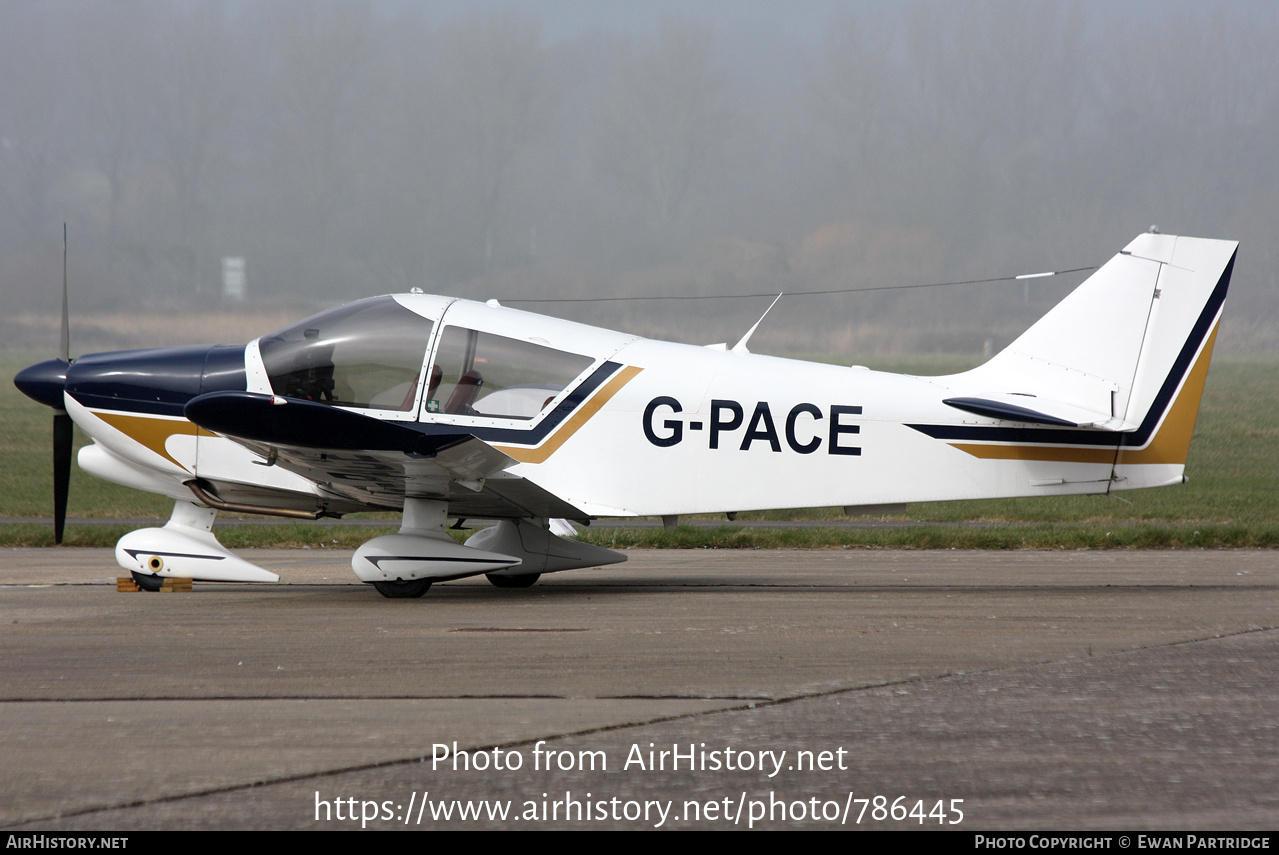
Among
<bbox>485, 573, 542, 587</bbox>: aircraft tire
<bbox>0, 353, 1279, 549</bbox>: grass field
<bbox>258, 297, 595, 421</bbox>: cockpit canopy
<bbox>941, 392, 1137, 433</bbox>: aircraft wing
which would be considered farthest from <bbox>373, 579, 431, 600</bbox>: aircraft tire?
<bbox>0, 353, 1279, 549</bbox>: grass field

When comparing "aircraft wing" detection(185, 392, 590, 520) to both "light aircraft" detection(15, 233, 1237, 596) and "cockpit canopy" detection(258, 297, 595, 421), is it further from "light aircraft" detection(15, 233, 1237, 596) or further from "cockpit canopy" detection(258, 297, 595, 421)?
"cockpit canopy" detection(258, 297, 595, 421)

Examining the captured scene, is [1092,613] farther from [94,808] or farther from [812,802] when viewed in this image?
[94,808]

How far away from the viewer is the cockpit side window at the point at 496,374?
796cm

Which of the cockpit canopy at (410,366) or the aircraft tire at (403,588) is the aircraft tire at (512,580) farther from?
the cockpit canopy at (410,366)

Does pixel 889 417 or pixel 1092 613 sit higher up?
pixel 889 417

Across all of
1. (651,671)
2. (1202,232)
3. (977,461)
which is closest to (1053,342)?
(977,461)

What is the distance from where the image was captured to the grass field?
1209cm

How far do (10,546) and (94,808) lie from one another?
10034 mm

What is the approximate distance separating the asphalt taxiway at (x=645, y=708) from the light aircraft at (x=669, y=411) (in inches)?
30.1

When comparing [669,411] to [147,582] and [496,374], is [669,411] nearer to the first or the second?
[496,374]

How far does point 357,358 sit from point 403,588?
173 centimetres

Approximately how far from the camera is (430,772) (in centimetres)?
384

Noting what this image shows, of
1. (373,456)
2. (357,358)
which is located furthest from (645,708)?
(357,358)

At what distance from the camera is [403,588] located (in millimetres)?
7980
